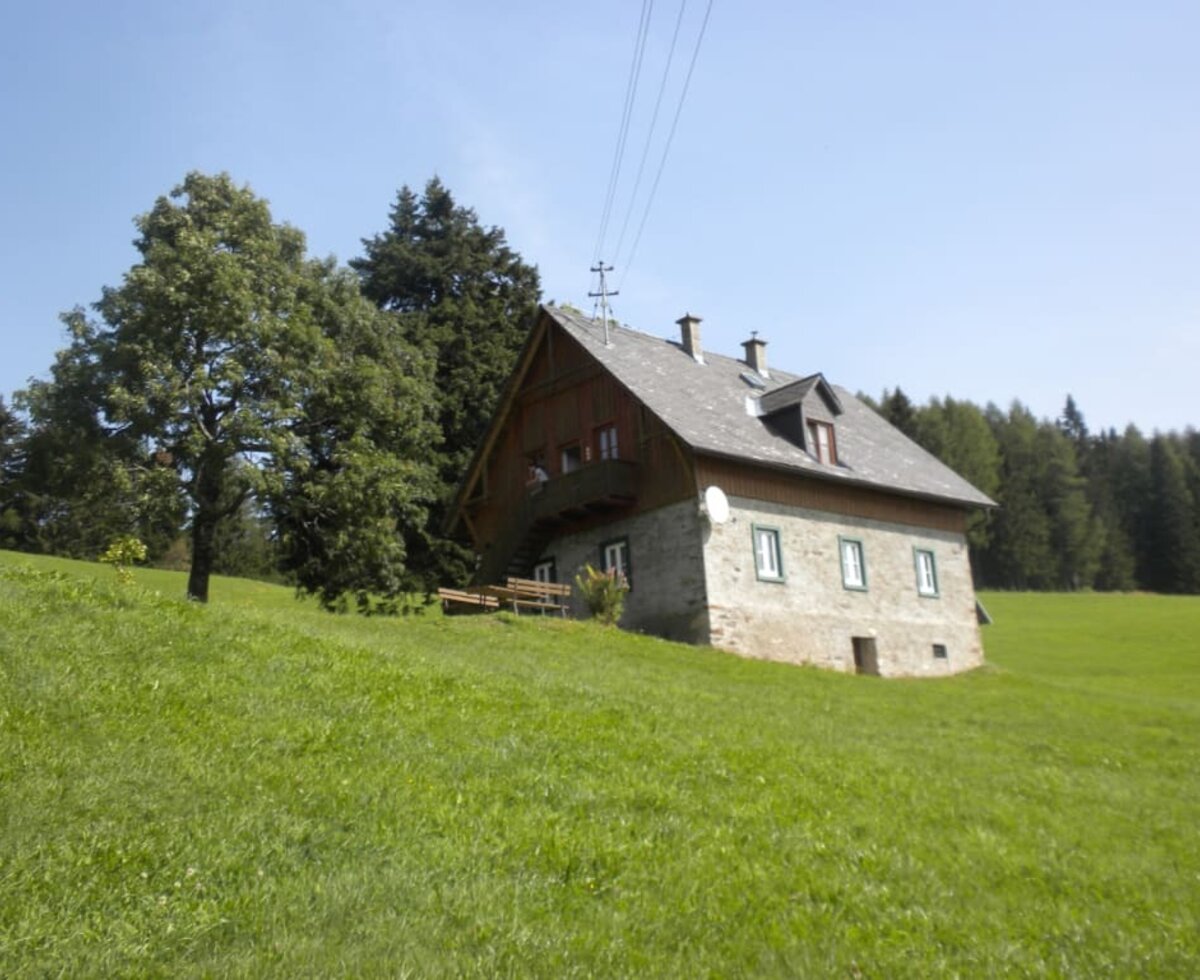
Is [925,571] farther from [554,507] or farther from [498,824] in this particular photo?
[498,824]

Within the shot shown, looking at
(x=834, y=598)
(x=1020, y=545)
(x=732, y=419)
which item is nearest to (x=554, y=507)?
(x=732, y=419)

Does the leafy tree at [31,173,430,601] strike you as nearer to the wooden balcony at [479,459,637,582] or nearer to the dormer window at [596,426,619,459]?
the wooden balcony at [479,459,637,582]

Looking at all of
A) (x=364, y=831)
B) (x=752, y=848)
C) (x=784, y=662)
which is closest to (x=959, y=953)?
(x=752, y=848)

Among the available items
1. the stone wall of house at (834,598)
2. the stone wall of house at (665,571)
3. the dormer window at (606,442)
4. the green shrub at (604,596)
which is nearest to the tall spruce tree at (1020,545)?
the stone wall of house at (834,598)

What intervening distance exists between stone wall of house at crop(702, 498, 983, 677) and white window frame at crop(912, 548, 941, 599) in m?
0.14

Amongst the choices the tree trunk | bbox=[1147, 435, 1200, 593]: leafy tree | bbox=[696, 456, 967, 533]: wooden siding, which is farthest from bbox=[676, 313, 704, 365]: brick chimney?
bbox=[1147, 435, 1200, 593]: leafy tree

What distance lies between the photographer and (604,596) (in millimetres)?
29047

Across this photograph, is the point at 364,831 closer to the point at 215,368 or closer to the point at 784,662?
the point at 784,662

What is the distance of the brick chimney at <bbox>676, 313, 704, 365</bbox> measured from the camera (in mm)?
37594

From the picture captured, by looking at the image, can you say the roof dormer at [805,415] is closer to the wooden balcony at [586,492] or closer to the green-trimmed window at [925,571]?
the green-trimmed window at [925,571]

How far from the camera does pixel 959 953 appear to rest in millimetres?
8477

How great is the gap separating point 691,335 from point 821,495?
764 centimetres

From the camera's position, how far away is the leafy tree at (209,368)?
31.3 metres

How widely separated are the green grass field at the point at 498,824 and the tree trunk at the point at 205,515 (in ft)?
48.0
